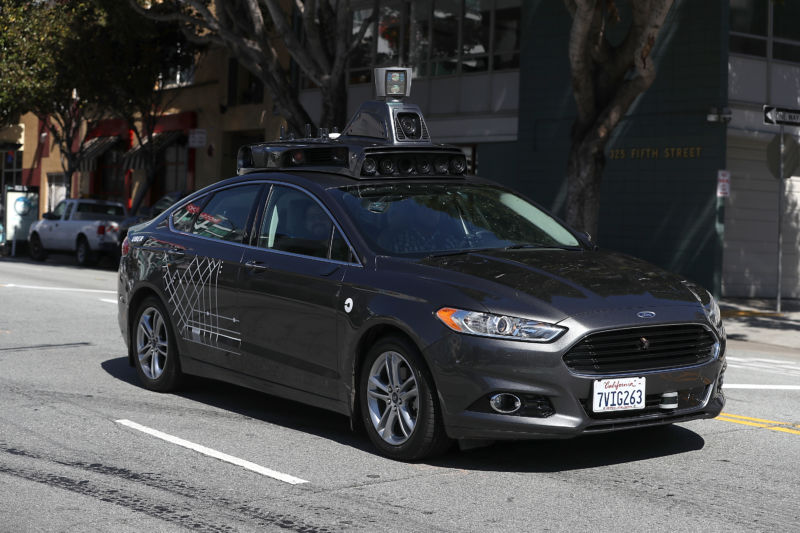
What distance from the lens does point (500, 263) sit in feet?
20.5

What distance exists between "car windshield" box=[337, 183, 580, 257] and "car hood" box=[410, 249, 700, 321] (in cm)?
22

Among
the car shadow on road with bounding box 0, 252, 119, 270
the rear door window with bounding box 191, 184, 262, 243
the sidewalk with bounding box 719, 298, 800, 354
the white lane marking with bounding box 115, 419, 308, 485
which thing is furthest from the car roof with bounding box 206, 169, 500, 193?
the car shadow on road with bounding box 0, 252, 119, 270

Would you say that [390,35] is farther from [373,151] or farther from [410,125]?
[373,151]

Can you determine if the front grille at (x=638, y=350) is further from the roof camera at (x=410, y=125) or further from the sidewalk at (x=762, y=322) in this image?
the sidewalk at (x=762, y=322)

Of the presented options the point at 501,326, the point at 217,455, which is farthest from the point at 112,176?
the point at 501,326

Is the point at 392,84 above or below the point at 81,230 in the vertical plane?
above

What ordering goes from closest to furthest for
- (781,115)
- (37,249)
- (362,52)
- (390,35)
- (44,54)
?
(781,115) < (390,35) < (362,52) < (37,249) < (44,54)

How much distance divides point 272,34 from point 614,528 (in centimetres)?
2972

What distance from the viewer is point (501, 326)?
5.64 metres

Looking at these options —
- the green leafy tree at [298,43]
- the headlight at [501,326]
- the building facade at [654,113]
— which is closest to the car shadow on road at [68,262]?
the building facade at [654,113]

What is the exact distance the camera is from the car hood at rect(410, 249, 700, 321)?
18.7 feet

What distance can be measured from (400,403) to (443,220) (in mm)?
1293

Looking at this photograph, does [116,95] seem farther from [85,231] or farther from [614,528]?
[614,528]

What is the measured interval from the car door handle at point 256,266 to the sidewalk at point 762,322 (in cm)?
913
